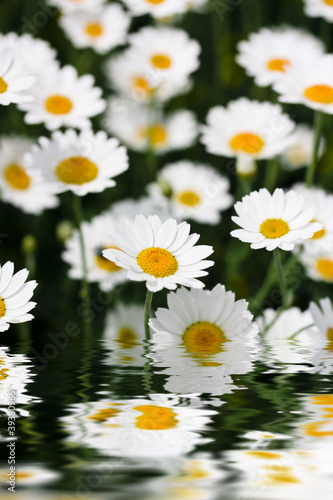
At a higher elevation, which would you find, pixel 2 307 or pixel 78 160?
pixel 78 160

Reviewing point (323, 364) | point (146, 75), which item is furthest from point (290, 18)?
point (323, 364)

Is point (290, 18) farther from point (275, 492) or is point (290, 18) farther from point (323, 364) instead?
point (275, 492)

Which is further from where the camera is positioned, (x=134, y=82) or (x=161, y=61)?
(x=134, y=82)

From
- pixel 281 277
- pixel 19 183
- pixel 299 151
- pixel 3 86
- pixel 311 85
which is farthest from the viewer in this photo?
pixel 299 151

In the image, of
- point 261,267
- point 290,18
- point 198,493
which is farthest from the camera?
point 290,18

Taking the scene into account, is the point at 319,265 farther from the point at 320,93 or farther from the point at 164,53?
the point at 164,53

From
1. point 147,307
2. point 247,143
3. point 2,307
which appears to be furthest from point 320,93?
point 2,307
